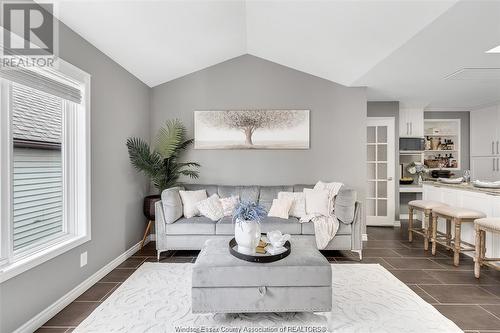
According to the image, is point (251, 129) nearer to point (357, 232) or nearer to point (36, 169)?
point (357, 232)

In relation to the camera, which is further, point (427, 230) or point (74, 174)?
point (427, 230)

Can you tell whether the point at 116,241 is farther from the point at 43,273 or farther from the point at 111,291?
the point at 43,273

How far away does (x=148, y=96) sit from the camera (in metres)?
4.28

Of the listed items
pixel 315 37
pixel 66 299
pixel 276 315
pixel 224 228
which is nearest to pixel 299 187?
pixel 224 228

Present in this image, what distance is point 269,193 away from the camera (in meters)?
3.95

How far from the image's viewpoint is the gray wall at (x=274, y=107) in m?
4.25

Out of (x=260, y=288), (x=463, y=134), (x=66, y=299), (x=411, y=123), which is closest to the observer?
(x=260, y=288)

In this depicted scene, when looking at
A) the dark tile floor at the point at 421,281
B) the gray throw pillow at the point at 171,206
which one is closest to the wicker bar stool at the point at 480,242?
the dark tile floor at the point at 421,281

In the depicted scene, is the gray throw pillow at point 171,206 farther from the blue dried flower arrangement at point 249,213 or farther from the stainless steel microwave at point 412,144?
the stainless steel microwave at point 412,144

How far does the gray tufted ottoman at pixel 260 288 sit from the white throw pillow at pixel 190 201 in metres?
1.70

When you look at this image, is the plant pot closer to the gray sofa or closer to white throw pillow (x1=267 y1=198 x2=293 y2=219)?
the gray sofa

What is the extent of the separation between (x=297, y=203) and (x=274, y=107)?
1.66 meters

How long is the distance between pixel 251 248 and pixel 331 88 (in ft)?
10.5

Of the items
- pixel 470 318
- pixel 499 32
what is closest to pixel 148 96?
pixel 499 32
